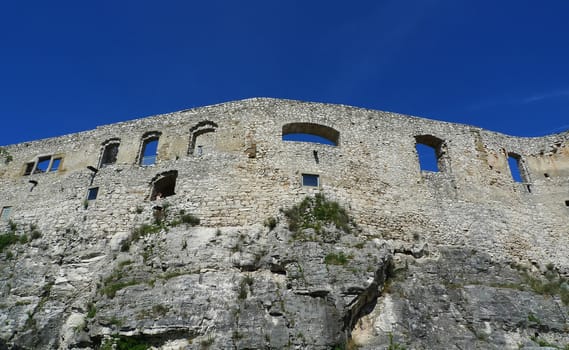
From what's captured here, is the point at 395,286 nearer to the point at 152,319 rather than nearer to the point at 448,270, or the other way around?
the point at 448,270

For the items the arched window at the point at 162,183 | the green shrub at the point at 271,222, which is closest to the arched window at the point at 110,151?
the arched window at the point at 162,183

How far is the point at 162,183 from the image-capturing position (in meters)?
16.7

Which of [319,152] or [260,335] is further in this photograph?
[319,152]

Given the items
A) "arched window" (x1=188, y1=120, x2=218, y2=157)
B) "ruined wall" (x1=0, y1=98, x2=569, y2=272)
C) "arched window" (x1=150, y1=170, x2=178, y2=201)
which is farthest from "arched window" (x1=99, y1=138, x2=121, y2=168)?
"arched window" (x1=188, y1=120, x2=218, y2=157)

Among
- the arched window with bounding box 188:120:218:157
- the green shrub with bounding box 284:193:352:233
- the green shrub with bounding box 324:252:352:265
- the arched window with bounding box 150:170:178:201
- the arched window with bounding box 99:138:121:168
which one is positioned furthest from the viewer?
the arched window with bounding box 99:138:121:168

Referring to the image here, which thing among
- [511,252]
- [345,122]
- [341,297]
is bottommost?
[341,297]

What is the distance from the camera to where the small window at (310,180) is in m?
15.6

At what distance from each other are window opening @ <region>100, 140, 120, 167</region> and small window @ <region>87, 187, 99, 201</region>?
64.4 inches

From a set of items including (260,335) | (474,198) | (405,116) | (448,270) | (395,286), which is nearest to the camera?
(260,335)

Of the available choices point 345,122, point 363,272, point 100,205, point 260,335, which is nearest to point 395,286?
point 363,272

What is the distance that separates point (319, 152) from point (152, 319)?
27.9 ft

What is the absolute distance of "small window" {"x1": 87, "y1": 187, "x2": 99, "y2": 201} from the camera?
54.5ft

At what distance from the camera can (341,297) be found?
11.7 metres

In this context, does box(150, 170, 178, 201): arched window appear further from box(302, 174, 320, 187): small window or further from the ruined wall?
box(302, 174, 320, 187): small window
